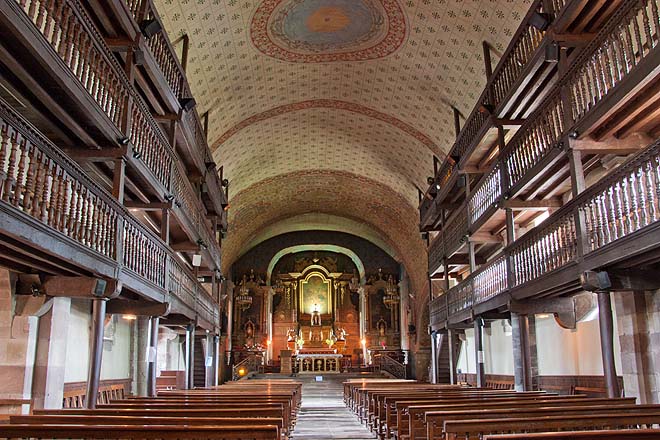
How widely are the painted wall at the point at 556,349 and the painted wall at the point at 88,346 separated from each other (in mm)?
11251

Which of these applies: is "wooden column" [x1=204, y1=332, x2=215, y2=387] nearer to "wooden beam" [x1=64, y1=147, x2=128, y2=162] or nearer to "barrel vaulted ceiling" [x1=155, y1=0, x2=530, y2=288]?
"barrel vaulted ceiling" [x1=155, y1=0, x2=530, y2=288]

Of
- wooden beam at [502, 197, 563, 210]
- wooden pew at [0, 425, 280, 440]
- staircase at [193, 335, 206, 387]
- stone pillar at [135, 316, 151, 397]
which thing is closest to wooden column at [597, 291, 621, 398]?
wooden beam at [502, 197, 563, 210]

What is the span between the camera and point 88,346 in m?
14.6

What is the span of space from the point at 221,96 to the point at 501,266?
10.1m

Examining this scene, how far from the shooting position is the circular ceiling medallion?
16203 millimetres

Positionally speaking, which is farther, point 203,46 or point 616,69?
point 203,46

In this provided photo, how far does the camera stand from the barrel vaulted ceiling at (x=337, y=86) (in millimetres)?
15828

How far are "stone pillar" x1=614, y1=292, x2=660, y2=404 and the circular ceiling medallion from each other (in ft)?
30.2

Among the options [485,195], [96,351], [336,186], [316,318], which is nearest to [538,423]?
[96,351]

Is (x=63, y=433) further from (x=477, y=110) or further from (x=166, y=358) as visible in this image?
(x=166, y=358)

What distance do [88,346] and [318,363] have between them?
67.6 ft

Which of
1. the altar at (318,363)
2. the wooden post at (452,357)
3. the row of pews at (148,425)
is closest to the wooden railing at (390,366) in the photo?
the altar at (318,363)

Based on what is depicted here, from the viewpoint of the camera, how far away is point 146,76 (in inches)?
533

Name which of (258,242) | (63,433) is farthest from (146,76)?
(258,242)
